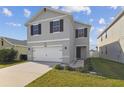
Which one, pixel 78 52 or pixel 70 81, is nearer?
pixel 70 81

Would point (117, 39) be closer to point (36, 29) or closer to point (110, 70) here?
point (110, 70)

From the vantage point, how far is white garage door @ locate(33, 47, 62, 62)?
19.3 meters

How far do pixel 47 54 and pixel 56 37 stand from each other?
217 cm

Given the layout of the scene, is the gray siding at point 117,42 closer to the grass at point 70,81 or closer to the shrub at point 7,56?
the grass at point 70,81

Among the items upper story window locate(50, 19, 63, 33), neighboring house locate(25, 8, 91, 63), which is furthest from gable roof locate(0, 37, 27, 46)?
upper story window locate(50, 19, 63, 33)

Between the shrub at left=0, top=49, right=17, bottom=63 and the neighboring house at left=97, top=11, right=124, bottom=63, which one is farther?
the neighboring house at left=97, top=11, right=124, bottom=63

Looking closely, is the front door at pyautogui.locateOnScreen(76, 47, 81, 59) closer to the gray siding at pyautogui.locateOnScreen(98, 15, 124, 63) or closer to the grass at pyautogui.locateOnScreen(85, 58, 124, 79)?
the grass at pyautogui.locateOnScreen(85, 58, 124, 79)

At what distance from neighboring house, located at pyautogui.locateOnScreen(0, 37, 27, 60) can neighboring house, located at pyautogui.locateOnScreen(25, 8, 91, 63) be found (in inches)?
60.3

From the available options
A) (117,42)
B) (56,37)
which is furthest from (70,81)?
(117,42)

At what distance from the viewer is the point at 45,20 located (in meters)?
20.6

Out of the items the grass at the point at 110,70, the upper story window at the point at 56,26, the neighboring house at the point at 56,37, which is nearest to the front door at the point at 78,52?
the neighboring house at the point at 56,37

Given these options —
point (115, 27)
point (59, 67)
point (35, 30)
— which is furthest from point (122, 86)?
point (115, 27)

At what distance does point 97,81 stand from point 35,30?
480 inches

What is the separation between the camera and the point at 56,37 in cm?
1953
